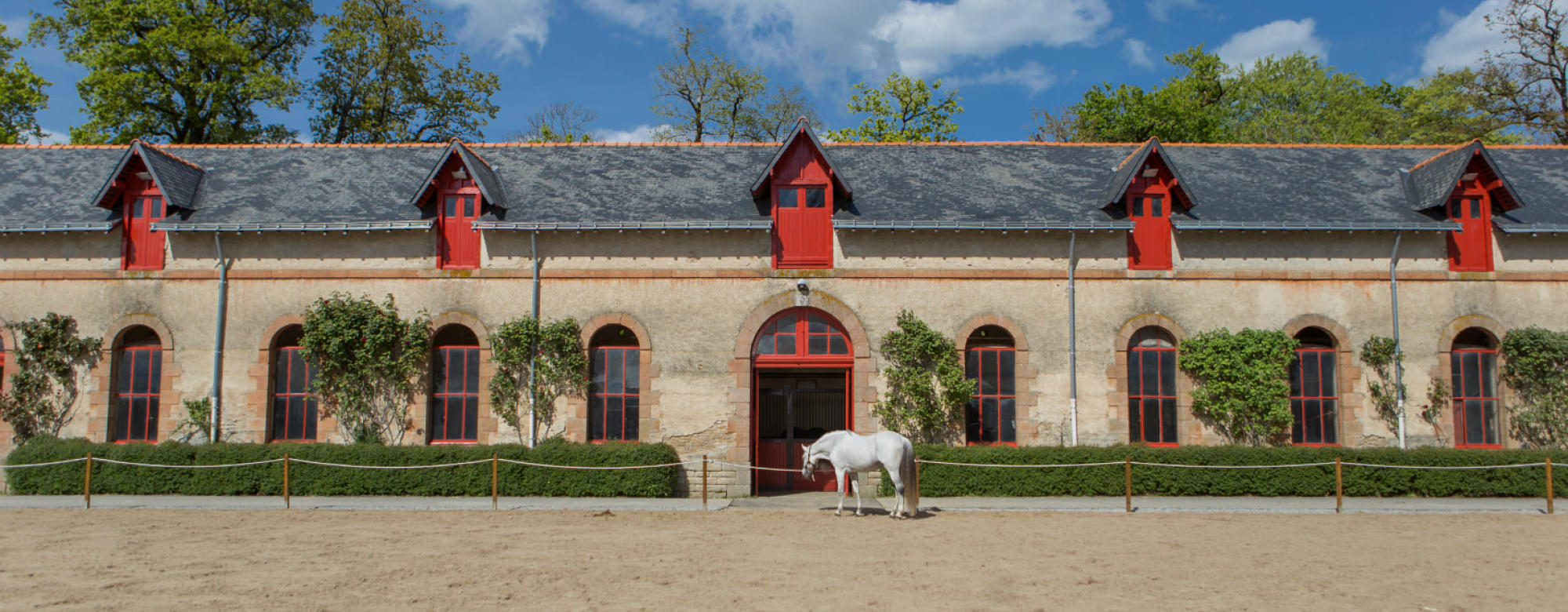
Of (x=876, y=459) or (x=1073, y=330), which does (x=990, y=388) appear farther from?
(x=876, y=459)

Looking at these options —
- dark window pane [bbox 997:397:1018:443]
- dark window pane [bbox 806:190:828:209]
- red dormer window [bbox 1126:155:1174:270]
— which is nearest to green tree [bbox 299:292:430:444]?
dark window pane [bbox 806:190:828:209]

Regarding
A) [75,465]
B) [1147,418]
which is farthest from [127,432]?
[1147,418]

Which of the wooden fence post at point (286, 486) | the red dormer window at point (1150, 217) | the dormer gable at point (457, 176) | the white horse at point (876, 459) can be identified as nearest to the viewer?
the white horse at point (876, 459)

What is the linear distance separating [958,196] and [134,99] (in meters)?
25.3

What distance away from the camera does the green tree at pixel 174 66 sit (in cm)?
2686

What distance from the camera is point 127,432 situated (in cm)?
1738

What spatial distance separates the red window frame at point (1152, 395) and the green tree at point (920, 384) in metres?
3.20

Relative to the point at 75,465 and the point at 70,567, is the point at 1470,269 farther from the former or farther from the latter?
the point at 75,465

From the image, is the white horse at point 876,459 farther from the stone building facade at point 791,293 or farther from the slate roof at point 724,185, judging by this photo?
the slate roof at point 724,185

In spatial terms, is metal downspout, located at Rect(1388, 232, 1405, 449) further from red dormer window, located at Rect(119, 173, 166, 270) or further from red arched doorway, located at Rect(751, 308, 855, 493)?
red dormer window, located at Rect(119, 173, 166, 270)

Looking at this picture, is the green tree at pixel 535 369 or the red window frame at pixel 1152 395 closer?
the green tree at pixel 535 369

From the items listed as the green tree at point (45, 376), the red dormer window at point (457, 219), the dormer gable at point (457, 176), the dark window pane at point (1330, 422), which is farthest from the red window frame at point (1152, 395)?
the green tree at point (45, 376)

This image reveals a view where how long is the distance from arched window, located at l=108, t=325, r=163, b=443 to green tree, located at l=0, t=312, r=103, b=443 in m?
0.52

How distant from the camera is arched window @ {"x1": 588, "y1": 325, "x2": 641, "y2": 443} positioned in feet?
56.4
